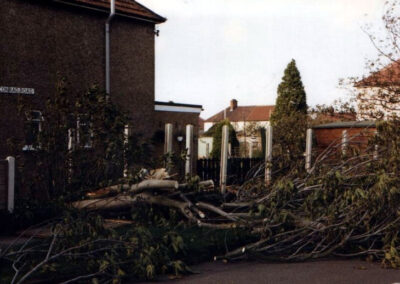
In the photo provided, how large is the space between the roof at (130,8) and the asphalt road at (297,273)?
1410cm

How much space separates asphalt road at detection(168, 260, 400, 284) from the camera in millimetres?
7586

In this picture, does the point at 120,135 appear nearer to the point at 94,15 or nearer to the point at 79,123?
the point at 79,123

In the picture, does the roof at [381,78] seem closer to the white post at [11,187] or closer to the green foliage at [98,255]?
the white post at [11,187]

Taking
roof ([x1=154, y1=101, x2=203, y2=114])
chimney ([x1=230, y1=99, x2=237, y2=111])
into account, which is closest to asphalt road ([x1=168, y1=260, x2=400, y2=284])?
roof ([x1=154, y1=101, x2=203, y2=114])

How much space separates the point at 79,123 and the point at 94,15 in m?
9.89

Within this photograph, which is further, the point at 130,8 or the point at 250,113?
the point at 250,113

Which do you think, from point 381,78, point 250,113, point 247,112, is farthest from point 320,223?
point 247,112

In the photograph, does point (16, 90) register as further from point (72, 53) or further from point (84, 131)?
point (84, 131)

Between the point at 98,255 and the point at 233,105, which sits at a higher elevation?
the point at 233,105

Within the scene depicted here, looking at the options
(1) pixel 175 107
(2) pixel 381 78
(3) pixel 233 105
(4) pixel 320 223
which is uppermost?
(3) pixel 233 105

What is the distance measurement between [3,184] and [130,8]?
12286mm

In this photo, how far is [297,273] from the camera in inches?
319

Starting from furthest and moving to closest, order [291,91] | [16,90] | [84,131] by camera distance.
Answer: [291,91] < [16,90] < [84,131]

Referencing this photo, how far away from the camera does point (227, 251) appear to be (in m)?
8.97
